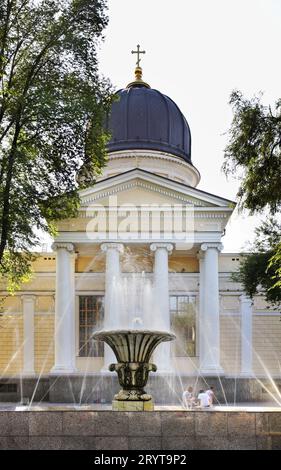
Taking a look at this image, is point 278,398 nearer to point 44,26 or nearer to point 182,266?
point 182,266

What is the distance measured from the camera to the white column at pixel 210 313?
27953 millimetres

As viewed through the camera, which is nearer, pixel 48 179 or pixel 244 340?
pixel 48 179

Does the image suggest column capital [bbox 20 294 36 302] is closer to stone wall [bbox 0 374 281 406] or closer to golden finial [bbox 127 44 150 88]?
stone wall [bbox 0 374 281 406]

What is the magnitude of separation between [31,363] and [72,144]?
15249mm

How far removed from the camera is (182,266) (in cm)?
3125

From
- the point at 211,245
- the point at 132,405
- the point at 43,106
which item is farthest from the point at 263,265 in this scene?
the point at 132,405

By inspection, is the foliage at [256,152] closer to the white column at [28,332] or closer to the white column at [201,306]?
the white column at [201,306]

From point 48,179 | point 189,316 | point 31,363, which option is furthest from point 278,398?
point 48,179

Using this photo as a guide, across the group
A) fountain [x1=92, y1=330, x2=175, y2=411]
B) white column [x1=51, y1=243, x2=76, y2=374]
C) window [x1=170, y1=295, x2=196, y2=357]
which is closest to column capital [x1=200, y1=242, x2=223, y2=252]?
window [x1=170, y1=295, x2=196, y2=357]

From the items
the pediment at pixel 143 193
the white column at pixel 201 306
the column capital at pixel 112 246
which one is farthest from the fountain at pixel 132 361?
the pediment at pixel 143 193

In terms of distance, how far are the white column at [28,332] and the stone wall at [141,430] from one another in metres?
21.0

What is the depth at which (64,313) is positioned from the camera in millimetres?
28016

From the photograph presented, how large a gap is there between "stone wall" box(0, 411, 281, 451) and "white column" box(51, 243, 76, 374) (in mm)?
18313

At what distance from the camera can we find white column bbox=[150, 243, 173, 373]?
2750 cm
